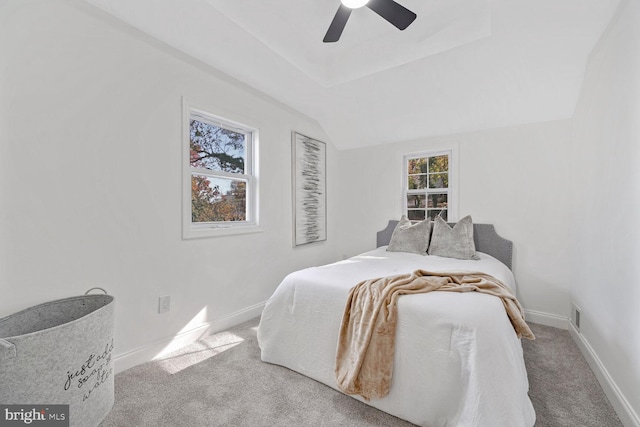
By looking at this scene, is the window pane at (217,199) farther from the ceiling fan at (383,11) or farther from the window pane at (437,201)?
the window pane at (437,201)

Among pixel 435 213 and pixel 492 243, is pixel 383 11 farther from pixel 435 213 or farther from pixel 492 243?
pixel 492 243

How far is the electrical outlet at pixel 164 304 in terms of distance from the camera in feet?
7.06

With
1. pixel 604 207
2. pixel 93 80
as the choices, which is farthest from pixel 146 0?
pixel 604 207

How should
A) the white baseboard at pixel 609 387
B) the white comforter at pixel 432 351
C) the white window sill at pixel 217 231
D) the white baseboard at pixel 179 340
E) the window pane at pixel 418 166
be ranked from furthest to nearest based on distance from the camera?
1. the window pane at pixel 418 166
2. the white window sill at pixel 217 231
3. the white baseboard at pixel 179 340
4. the white baseboard at pixel 609 387
5. the white comforter at pixel 432 351

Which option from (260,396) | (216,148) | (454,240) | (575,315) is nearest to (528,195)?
(454,240)

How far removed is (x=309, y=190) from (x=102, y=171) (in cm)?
227

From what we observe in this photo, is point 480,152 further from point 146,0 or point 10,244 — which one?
point 10,244

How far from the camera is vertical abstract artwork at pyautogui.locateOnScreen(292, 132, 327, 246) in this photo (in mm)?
3484

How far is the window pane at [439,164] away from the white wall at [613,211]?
127cm

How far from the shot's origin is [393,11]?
69.9 inches

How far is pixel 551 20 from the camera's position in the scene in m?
2.03

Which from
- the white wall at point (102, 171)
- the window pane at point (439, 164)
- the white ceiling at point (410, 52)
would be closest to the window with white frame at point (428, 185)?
the window pane at point (439, 164)

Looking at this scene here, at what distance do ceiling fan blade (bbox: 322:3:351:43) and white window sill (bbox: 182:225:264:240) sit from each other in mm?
1809

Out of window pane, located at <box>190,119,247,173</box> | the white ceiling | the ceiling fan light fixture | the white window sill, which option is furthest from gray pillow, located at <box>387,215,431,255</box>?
the ceiling fan light fixture
